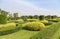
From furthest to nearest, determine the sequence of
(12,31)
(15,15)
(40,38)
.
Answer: (15,15)
(12,31)
(40,38)

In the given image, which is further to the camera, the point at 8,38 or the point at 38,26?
the point at 38,26

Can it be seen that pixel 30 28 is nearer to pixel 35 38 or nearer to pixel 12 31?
pixel 12 31

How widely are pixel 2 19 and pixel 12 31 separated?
6143mm

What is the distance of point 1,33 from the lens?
13.4 m

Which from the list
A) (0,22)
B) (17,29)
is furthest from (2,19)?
(17,29)

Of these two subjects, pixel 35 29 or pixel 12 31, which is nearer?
pixel 12 31

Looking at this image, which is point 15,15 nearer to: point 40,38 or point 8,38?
point 8,38

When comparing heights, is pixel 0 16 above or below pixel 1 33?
above

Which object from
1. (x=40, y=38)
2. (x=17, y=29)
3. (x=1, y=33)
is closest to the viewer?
(x=40, y=38)

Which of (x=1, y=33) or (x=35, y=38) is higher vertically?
(x=35, y=38)

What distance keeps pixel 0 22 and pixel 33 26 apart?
5945 mm

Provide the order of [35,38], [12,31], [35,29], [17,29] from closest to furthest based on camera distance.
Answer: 1. [35,38]
2. [12,31]
3. [17,29]
4. [35,29]

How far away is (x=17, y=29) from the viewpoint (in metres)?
16.0

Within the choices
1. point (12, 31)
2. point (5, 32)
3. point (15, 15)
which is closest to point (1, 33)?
point (5, 32)
